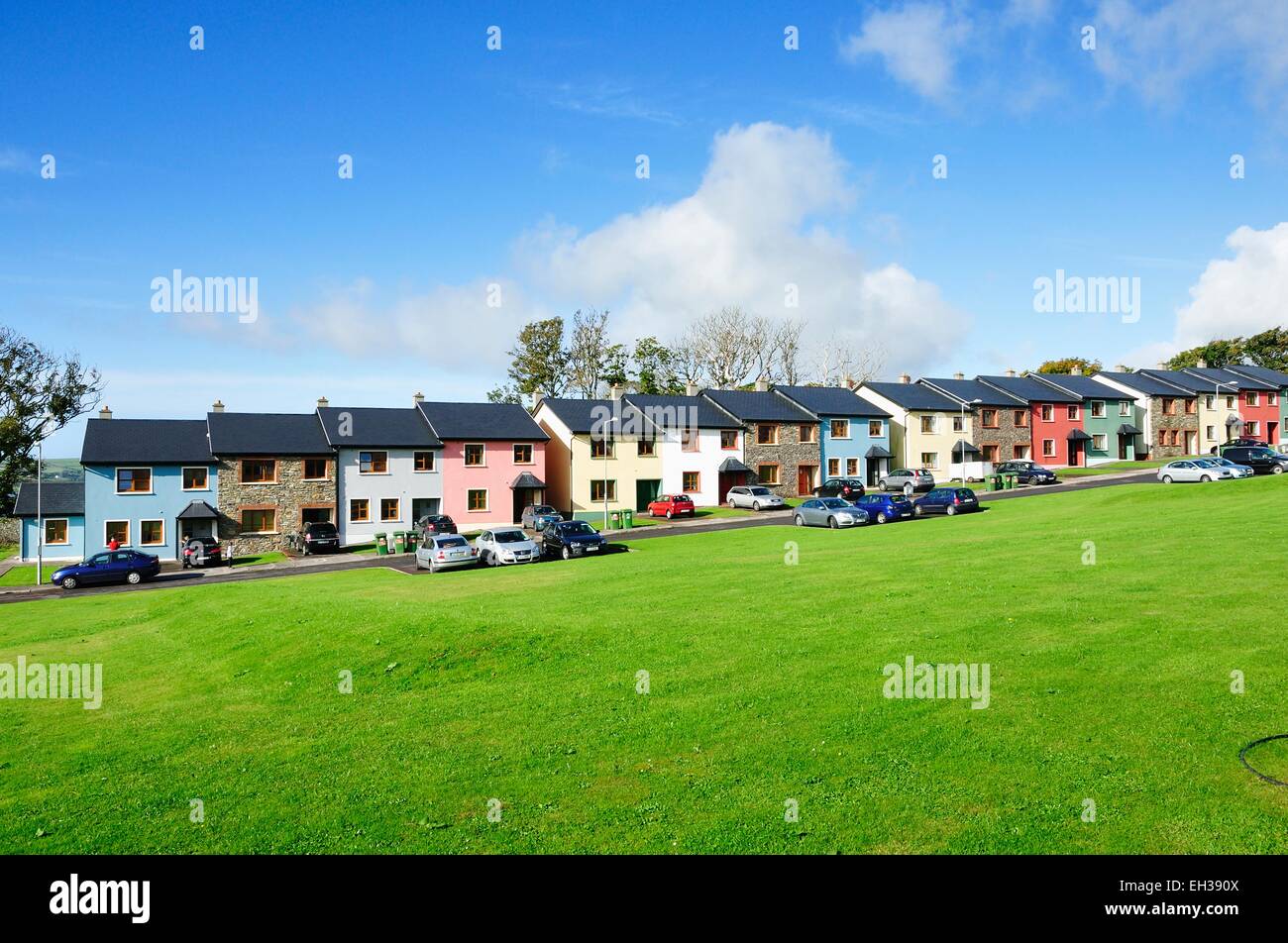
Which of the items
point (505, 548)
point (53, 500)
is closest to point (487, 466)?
point (505, 548)

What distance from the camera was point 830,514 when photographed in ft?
140

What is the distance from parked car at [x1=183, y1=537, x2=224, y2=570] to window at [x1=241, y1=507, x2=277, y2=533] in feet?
11.8

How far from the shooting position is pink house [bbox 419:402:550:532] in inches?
2264

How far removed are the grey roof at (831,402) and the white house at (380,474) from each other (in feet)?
99.7

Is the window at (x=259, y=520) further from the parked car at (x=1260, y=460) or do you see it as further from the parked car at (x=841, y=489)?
the parked car at (x=1260, y=460)

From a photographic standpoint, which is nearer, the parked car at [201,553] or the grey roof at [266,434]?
the parked car at [201,553]

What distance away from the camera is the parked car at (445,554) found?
3666 centimetres

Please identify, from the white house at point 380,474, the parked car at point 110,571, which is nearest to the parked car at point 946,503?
the white house at point 380,474

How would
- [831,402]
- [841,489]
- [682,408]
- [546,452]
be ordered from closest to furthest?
[841,489]
[546,452]
[682,408]
[831,402]

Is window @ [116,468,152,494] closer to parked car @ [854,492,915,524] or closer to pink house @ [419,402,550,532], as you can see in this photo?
pink house @ [419,402,550,532]

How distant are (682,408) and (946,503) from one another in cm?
2489

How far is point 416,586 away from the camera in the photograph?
29594mm

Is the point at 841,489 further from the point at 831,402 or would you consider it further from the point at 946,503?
the point at 831,402
